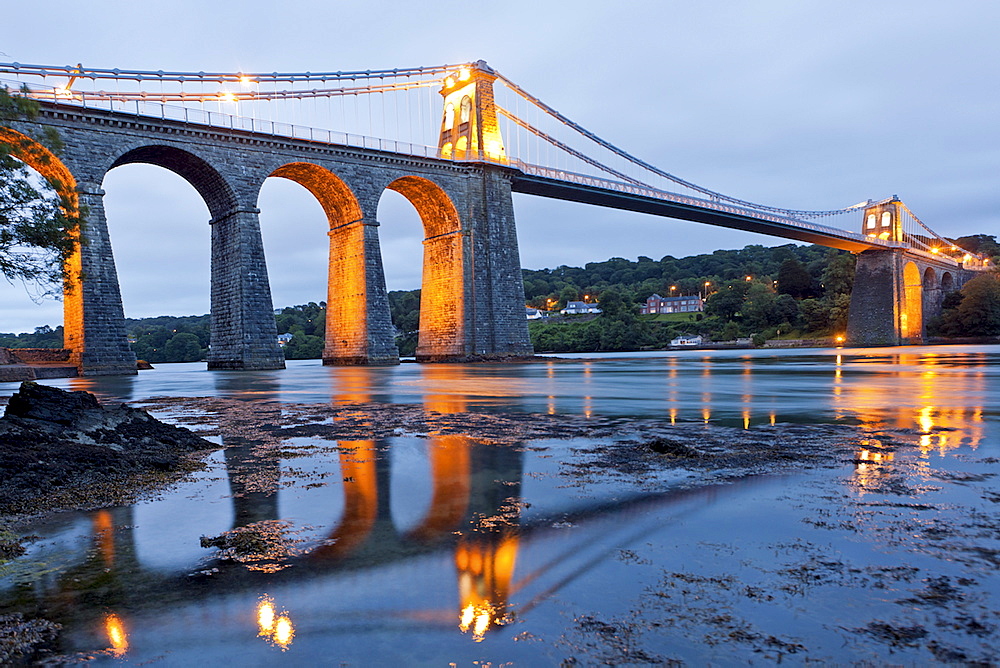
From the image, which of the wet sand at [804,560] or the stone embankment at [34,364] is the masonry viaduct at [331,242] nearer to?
the stone embankment at [34,364]

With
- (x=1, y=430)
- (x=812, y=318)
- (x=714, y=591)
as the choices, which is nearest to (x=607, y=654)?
(x=714, y=591)

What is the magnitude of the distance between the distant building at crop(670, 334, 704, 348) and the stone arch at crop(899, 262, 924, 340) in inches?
1139

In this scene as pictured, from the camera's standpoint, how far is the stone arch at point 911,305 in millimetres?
79812

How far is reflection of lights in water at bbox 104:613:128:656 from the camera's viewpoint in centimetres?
205

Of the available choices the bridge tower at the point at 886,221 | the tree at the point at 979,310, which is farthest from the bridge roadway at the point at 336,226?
the tree at the point at 979,310

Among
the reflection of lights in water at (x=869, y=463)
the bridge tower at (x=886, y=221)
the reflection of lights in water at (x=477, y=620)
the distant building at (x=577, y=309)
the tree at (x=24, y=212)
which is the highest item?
the bridge tower at (x=886, y=221)

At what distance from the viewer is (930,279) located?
91625mm

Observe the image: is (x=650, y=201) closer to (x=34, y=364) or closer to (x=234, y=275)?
(x=234, y=275)

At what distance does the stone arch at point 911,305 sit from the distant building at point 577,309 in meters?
56.0

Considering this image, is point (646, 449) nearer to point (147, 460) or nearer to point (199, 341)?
point (147, 460)

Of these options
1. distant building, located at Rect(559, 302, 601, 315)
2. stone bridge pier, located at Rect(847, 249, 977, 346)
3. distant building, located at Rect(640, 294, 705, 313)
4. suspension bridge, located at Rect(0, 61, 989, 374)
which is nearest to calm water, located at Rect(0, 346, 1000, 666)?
suspension bridge, located at Rect(0, 61, 989, 374)

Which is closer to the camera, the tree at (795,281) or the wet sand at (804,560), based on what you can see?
the wet sand at (804,560)

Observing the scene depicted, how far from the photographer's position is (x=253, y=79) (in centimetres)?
3691

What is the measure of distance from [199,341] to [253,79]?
51.7 m
